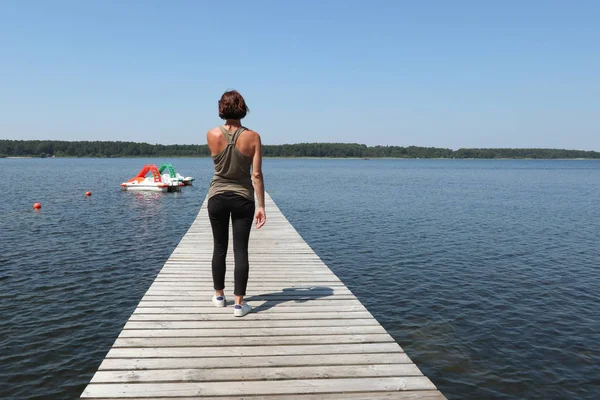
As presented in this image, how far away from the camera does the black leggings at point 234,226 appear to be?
4.72m

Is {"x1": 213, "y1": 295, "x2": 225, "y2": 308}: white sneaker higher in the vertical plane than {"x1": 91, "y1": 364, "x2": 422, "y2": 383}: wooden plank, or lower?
higher

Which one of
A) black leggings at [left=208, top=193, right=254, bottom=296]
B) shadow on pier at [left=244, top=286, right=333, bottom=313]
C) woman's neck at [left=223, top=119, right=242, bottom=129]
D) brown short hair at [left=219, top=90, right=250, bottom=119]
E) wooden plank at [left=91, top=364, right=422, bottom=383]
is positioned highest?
brown short hair at [left=219, top=90, right=250, bottom=119]

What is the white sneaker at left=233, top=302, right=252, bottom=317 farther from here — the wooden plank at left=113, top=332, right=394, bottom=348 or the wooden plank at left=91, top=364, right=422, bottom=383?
the wooden plank at left=91, top=364, right=422, bottom=383

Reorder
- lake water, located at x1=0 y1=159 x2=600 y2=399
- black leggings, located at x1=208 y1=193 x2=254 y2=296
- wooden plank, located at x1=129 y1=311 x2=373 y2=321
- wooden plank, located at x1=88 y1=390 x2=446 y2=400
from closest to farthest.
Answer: wooden plank, located at x1=88 y1=390 x2=446 y2=400, black leggings, located at x1=208 y1=193 x2=254 y2=296, wooden plank, located at x1=129 y1=311 x2=373 y2=321, lake water, located at x1=0 y1=159 x2=600 y2=399

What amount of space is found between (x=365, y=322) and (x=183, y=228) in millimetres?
15095

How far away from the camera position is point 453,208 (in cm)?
2734

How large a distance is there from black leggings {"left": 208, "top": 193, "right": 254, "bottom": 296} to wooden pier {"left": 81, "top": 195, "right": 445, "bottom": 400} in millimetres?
559

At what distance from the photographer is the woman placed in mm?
A: 4551

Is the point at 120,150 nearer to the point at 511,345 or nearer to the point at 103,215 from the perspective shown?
the point at 103,215

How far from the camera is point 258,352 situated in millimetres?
4098

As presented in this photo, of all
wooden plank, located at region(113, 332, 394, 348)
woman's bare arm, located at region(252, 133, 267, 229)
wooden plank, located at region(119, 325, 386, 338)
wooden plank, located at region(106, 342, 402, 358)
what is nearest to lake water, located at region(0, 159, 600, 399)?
wooden plank, located at region(119, 325, 386, 338)

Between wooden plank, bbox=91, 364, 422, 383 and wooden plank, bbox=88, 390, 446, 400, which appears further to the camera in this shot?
wooden plank, bbox=91, 364, 422, 383

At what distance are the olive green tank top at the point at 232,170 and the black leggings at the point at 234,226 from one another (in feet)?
0.24

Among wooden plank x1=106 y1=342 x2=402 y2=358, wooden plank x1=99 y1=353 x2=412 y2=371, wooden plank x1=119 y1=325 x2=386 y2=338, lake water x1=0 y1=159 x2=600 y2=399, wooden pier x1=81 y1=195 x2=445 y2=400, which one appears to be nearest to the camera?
wooden pier x1=81 y1=195 x2=445 y2=400
